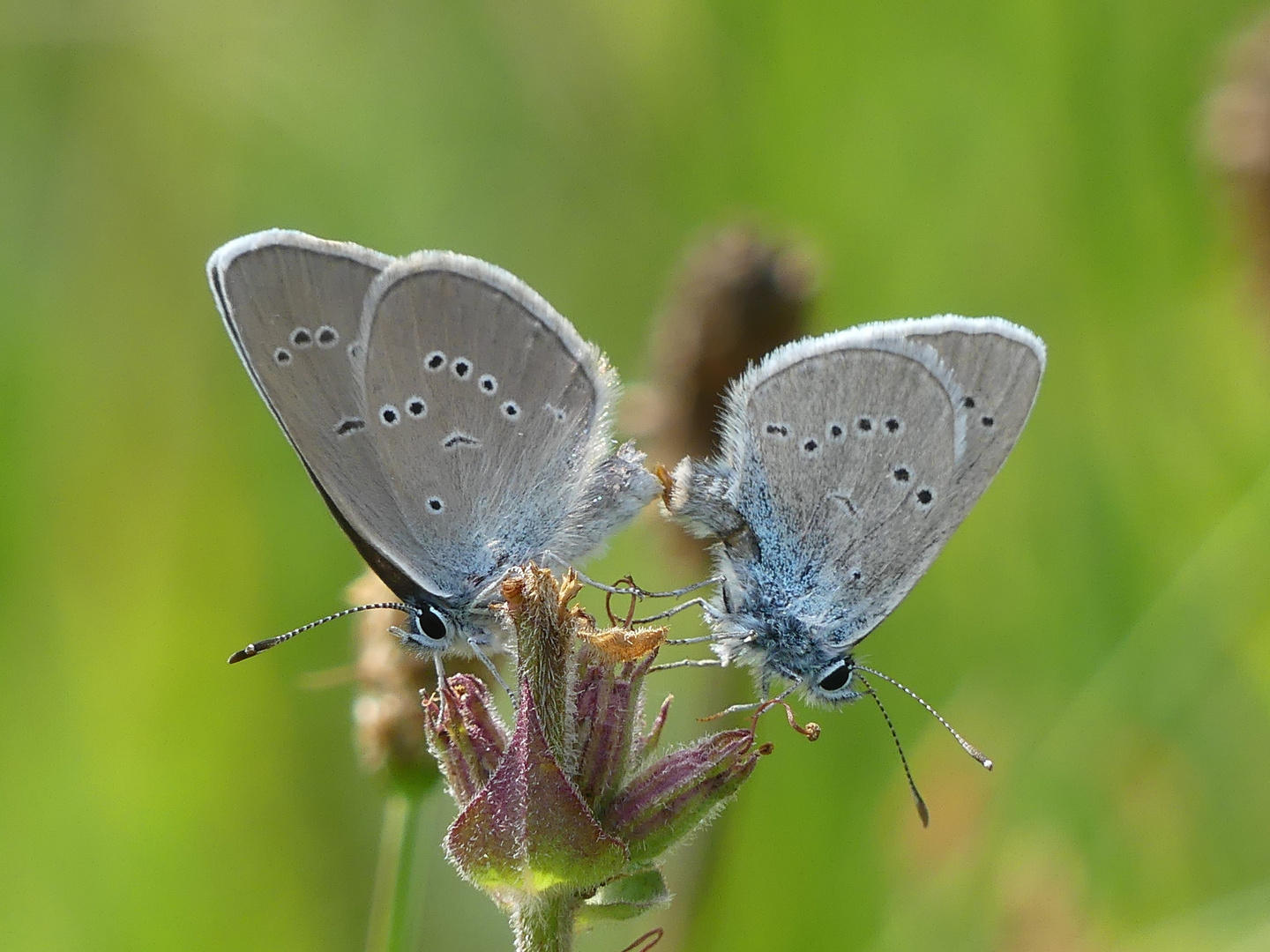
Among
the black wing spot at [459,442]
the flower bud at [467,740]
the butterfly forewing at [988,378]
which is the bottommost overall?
the flower bud at [467,740]

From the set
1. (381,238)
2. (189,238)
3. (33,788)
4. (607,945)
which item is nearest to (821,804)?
(607,945)

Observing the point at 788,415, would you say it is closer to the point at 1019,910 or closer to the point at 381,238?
the point at 1019,910

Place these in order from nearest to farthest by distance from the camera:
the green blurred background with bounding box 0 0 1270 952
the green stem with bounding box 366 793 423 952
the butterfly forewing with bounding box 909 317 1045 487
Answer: the green stem with bounding box 366 793 423 952 < the butterfly forewing with bounding box 909 317 1045 487 < the green blurred background with bounding box 0 0 1270 952

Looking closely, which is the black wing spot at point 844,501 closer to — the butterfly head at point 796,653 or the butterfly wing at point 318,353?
the butterfly head at point 796,653

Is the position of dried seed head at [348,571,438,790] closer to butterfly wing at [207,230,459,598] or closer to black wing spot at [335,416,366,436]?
butterfly wing at [207,230,459,598]

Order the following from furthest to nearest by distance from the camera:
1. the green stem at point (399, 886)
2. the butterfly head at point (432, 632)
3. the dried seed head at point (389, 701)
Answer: the butterfly head at point (432, 632), the dried seed head at point (389, 701), the green stem at point (399, 886)

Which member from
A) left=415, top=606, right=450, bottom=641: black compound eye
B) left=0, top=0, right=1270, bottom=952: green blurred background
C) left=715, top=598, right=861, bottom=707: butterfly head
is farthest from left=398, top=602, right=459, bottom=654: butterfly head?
left=715, top=598, right=861, bottom=707: butterfly head

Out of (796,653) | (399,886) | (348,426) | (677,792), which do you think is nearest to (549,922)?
(677,792)

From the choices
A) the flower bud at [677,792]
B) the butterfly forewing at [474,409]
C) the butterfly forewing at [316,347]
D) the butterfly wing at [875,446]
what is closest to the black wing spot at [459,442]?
the butterfly forewing at [474,409]
